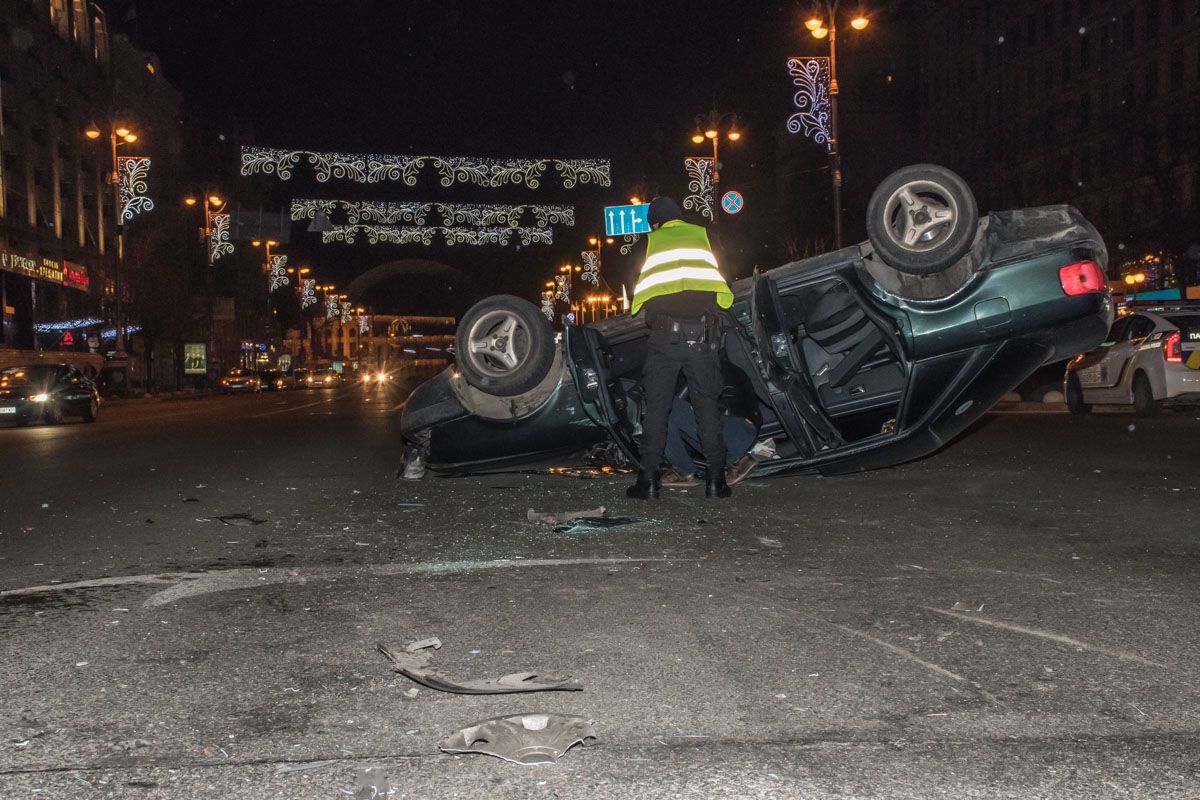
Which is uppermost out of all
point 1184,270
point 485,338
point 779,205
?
point 779,205

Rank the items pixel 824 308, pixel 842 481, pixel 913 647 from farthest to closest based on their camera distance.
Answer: pixel 842 481
pixel 824 308
pixel 913 647

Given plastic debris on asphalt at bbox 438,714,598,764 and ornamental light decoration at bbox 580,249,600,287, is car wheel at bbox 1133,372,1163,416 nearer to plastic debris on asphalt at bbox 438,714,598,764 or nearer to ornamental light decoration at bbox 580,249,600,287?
plastic debris on asphalt at bbox 438,714,598,764

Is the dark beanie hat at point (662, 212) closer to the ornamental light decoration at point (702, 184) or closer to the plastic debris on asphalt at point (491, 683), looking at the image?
the plastic debris on asphalt at point (491, 683)

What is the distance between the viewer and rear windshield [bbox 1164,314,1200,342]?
48.0ft

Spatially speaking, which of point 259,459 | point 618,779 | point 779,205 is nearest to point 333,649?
point 618,779

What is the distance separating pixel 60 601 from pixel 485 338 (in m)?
3.42

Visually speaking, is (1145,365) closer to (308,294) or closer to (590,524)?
(590,524)

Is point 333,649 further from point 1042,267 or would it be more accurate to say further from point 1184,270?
point 1184,270

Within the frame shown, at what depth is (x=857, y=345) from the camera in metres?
7.17

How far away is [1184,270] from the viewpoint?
3725cm

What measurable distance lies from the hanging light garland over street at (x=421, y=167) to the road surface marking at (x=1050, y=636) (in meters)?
32.3

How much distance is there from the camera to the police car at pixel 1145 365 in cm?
1462

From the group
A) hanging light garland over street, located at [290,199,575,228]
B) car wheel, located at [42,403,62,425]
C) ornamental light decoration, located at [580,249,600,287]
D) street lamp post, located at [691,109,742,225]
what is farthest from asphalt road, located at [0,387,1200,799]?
ornamental light decoration, located at [580,249,600,287]

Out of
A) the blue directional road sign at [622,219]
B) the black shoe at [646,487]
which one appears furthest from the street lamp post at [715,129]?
the black shoe at [646,487]
